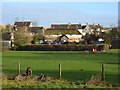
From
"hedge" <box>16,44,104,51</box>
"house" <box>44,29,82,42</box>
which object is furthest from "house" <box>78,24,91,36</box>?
"hedge" <box>16,44,104,51</box>

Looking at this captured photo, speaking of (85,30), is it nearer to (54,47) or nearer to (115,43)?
(115,43)

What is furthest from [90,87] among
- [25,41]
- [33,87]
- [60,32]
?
[60,32]

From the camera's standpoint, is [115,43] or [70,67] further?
[115,43]

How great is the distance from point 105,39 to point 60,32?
170 ft

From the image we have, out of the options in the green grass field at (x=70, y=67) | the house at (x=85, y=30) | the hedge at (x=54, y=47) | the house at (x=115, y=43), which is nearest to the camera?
the green grass field at (x=70, y=67)

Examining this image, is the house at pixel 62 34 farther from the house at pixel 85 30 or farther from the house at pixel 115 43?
the house at pixel 115 43

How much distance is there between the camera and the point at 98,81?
22.2 meters

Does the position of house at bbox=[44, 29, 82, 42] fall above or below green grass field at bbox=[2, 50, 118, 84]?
above

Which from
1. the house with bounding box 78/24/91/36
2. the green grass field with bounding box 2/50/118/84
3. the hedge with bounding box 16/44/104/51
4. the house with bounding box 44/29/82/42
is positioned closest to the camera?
the green grass field with bounding box 2/50/118/84

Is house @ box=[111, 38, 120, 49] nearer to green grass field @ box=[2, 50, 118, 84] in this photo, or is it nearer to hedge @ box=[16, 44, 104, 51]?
hedge @ box=[16, 44, 104, 51]

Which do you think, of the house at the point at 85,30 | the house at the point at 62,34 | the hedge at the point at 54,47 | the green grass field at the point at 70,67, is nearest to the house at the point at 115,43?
the hedge at the point at 54,47

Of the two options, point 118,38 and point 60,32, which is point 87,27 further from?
point 118,38

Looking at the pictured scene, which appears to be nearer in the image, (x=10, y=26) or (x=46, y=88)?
(x=46, y=88)

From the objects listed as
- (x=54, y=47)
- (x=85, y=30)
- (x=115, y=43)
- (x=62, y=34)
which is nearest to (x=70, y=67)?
(x=54, y=47)
